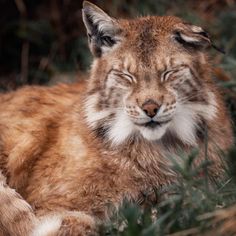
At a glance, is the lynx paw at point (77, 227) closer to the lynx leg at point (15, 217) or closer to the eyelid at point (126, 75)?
the lynx leg at point (15, 217)

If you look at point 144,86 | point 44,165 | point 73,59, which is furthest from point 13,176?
point 73,59

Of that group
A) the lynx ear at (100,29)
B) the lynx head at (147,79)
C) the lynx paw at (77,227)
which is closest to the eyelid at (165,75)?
the lynx head at (147,79)

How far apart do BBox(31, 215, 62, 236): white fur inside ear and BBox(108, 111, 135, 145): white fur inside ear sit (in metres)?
0.79

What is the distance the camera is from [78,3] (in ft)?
38.3

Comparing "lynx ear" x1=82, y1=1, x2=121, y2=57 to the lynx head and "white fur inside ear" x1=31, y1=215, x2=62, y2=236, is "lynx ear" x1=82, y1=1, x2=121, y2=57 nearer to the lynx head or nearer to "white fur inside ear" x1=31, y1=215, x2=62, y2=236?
the lynx head

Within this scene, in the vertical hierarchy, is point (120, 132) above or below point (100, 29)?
below

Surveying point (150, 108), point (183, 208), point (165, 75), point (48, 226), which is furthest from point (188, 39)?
point (48, 226)

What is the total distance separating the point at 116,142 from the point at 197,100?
74 cm

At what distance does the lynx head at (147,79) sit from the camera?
19.8 ft

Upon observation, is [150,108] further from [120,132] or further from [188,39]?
[188,39]

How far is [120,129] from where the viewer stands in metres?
6.31

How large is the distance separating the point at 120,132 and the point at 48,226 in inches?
37.1

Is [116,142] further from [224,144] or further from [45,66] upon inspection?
[45,66]

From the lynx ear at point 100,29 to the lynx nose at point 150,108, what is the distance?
2.58 feet
